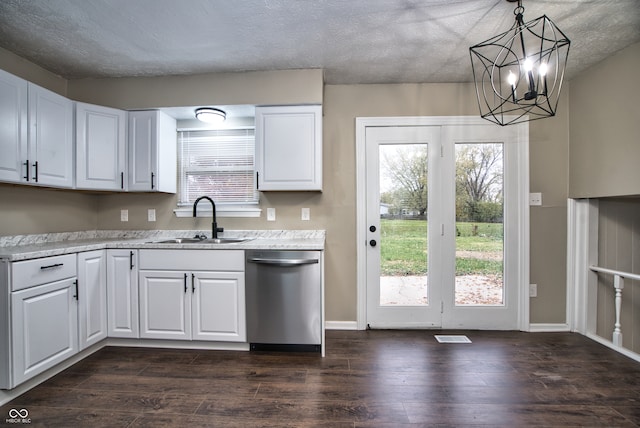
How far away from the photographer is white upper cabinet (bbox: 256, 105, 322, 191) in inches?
102

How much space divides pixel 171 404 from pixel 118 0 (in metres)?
2.55

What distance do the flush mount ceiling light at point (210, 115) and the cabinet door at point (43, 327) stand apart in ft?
5.69

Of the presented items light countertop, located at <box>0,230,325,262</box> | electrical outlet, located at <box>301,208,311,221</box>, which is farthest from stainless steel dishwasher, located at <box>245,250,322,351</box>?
electrical outlet, located at <box>301,208,311,221</box>

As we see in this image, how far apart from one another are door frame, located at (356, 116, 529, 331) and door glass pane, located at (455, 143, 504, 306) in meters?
0.17

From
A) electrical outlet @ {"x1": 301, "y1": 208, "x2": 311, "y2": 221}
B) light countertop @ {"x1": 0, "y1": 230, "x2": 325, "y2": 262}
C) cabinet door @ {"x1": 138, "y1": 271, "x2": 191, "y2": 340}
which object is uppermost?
electrical outlet @ {"x1": 301, "y1": 208, "x2": 311, "y2": 221}

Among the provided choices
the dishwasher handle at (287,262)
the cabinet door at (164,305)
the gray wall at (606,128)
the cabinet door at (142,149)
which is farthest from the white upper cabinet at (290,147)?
the gray wall at (606,128)

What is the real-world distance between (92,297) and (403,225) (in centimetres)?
282

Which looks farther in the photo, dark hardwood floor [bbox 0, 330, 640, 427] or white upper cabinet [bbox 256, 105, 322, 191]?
white upper cabinet [bbox 256, 105, 322, 191]

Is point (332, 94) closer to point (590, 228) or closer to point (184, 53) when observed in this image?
point (184, 53)


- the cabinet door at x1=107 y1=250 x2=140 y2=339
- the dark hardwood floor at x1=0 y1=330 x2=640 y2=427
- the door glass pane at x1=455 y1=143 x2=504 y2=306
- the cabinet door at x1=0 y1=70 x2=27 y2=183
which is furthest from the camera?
the door glass pane at x1=455 y1=143 x2=504 y2=306

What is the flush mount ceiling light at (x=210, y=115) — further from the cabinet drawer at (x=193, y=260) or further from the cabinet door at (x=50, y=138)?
the cabinet drawer at (x=193, y=260)

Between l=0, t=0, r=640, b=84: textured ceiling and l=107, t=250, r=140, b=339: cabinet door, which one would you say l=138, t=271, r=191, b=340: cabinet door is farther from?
l=0, t=0, r=640, b=84: textured ceiling

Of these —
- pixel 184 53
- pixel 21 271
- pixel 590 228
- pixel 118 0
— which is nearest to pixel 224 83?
pixel 184 53

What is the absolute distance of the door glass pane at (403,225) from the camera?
285 cm
